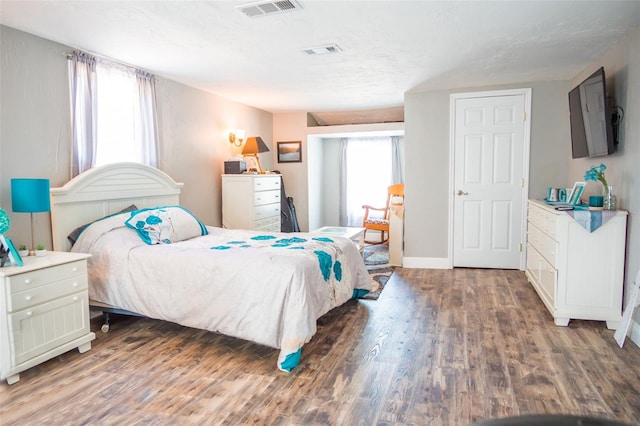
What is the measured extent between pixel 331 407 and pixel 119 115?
3.20 metres

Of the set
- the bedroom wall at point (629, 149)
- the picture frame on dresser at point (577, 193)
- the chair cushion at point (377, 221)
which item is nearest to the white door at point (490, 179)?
the picture frame on dresser at point (577, 193)

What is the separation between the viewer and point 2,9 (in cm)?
255

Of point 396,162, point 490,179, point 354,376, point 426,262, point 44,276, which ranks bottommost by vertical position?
point 354,376

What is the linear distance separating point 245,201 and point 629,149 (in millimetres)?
3841

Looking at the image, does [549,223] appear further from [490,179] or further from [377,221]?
[377,221]

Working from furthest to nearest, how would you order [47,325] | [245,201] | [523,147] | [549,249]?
[245,201]
[523,147]
[549,249]
[47,325]

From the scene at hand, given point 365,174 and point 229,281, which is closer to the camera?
point 229,281

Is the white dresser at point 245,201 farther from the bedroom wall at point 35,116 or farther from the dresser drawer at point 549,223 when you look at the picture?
the dresser drawer at point 549,223

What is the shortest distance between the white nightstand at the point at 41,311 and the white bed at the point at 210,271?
35cm

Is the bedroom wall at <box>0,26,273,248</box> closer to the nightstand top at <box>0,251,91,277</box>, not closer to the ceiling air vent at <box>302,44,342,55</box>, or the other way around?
the nightstand top at <box>0,251,91,277</box>

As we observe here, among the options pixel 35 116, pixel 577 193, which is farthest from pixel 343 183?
pixel 35 116

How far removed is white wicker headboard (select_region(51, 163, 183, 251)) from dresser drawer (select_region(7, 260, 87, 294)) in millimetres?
577

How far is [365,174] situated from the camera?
7.74 meters

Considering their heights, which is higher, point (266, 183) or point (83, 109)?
point (83, 109)
